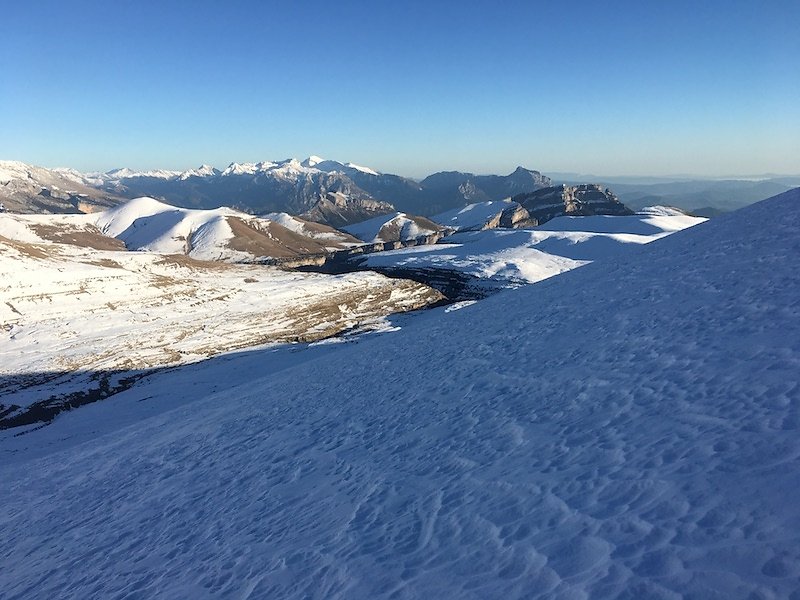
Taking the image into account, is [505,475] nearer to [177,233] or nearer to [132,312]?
[132,312]

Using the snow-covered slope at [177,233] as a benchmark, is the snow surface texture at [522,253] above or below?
below

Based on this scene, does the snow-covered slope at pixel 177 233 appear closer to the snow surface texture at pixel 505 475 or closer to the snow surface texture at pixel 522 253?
the snow surface texture at pixel 522 253

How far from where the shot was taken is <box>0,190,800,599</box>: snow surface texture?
5.30 metres

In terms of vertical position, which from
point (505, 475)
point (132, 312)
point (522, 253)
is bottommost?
point (522, 253)

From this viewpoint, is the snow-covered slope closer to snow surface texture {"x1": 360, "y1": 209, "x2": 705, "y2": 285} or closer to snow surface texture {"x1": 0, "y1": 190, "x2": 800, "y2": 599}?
snow surface texture {"x1": 360, "y1": 209, "x2": 705, "y2": 285}

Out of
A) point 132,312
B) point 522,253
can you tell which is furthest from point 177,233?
point 522,253

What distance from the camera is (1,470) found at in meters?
21.6

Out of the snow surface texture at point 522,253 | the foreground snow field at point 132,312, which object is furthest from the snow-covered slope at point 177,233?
the foreground snow field at point 132,312

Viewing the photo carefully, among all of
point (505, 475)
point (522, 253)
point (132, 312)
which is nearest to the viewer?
point (505, 475)

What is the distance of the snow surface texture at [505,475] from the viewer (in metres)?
5.30

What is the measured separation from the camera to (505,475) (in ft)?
25.5

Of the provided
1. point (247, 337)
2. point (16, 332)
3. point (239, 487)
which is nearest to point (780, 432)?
point (239, 487)

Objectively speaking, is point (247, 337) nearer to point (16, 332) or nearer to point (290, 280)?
point (16, 332)

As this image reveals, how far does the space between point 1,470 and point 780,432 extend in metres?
29.0
